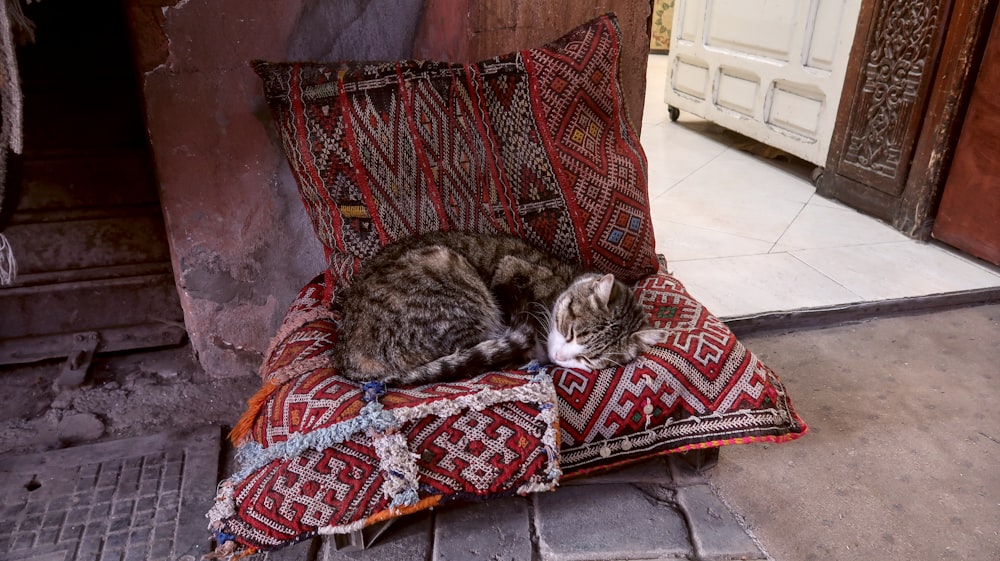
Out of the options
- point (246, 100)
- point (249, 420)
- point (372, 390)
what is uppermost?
point (246, 100)

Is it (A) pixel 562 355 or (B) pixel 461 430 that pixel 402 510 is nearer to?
(B) pixel 461 430

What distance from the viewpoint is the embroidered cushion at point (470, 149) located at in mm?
1863

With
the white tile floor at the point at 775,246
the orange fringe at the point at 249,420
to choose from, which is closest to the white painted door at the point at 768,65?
the white tile floor at the point at 775,246

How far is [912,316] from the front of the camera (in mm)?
2730

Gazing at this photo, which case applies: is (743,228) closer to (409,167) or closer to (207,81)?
(409,167)

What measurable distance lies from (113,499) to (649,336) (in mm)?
1579

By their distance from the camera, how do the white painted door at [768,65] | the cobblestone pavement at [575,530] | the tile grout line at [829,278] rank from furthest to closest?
1. the white painted door at [768,65]
2. the tile grout line at [829,278]
3. the cobblestone pavement at [575,530]

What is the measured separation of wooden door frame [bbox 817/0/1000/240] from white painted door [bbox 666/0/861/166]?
17 centimetres

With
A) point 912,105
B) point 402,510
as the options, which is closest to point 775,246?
point 912,105

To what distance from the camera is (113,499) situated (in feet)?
6.05

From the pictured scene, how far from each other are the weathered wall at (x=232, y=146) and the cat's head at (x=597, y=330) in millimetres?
1020

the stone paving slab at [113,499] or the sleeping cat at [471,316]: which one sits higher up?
the sleeping cat at [471,316]

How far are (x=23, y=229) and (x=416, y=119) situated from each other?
148 centimetres

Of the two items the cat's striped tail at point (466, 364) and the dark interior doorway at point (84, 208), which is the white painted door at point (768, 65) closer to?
the cat's striped tail at point (466, 364)
